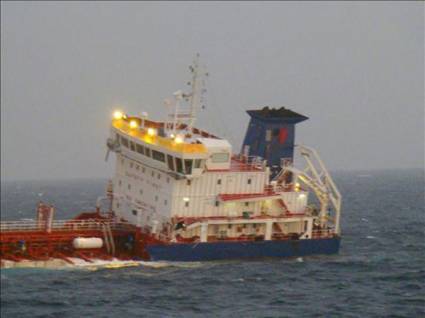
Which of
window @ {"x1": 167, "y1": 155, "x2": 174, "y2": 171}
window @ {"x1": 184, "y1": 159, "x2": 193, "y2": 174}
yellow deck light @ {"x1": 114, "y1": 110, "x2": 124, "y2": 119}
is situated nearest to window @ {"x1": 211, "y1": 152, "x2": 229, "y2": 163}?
window @ {"x1": 184, "y1": 159, "x2": 193, "y2": 174}

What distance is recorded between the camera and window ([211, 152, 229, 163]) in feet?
139

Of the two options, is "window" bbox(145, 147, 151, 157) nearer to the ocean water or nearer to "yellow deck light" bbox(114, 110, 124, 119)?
"yellow deck light" bbox(114, 110, 124, 119)

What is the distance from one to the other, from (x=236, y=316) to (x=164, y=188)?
40.7ft

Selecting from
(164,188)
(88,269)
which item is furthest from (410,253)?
(88,269)

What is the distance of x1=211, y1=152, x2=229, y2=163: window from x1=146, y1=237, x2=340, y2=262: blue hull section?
13.2ft

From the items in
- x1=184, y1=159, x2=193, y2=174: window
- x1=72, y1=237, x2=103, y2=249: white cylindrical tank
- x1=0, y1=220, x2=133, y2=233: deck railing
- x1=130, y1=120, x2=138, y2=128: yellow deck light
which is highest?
x1=130, y1=120, x2=138, y2=128: yellow deck light

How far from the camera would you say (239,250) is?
41.7 meters

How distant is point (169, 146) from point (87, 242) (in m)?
5.79

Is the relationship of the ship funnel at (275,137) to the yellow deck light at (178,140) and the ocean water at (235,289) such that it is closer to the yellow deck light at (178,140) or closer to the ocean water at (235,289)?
the ocean water at (235,289)

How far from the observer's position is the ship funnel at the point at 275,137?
154 ft

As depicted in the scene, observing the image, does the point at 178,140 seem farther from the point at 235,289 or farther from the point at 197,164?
the point at 235,289

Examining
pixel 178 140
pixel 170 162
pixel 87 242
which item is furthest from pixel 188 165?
pixel 87 242

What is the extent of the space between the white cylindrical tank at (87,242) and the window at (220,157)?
6597 mm

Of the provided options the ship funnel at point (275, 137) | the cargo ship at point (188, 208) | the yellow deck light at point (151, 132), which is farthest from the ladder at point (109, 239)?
the ship funnel at point (275, 137)
